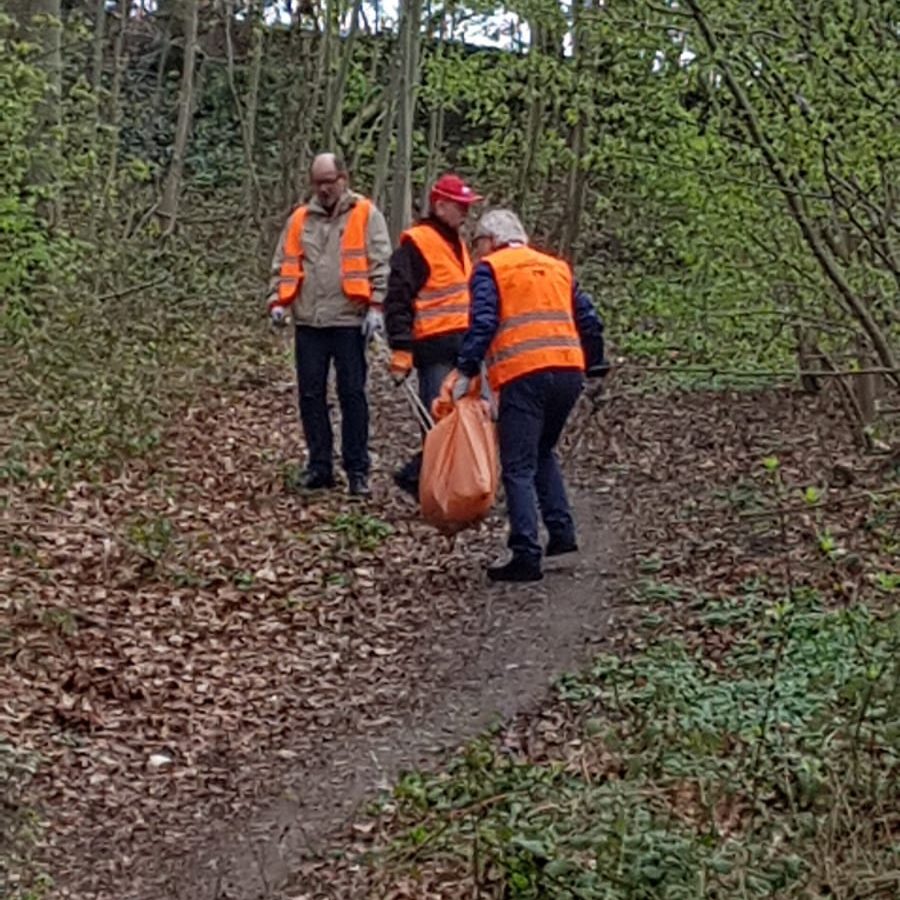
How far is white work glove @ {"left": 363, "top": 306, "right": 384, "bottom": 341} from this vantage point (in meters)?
10.3

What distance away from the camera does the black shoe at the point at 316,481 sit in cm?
1075

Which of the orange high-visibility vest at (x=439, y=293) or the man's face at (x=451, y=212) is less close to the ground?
→ the man's face at (x=451, y=212)

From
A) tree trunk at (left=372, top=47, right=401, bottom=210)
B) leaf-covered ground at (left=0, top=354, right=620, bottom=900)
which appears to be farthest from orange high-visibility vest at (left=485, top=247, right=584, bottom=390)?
tree trunk at (left=372, top=47, right=401, bottom=210)

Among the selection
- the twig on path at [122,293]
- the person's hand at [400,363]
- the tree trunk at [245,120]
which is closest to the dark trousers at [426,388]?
the person's hand at [400,363]

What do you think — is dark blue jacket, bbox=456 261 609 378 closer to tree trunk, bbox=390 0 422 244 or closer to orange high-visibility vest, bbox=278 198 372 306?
orange high-visibility vest, bbox=278 198 372 306

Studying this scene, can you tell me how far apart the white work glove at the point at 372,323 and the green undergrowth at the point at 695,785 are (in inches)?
142

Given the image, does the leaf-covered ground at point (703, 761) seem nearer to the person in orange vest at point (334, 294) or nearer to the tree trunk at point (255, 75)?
the person in orange vest at point (334, 294)

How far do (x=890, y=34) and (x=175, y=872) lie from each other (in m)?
4.76

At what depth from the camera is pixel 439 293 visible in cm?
998

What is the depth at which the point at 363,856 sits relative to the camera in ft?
18.4

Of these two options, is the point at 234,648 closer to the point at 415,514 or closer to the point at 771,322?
the point at 415,514

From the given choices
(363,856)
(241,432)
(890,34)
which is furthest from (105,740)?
(241,432)

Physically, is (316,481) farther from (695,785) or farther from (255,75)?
(255,75)

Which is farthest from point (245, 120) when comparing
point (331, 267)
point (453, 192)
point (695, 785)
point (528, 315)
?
point (695, 785)
